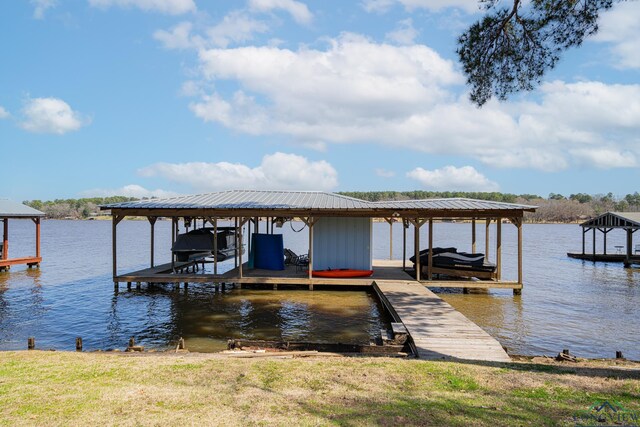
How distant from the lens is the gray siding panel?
683 inches

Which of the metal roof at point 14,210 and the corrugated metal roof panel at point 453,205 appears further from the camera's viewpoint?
the metal roof at point 14,210

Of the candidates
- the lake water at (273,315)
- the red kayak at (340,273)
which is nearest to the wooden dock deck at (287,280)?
the red kayak at (340,273)

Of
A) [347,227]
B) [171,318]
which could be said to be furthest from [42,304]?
[347,227]

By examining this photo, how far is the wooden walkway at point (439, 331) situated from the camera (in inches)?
303

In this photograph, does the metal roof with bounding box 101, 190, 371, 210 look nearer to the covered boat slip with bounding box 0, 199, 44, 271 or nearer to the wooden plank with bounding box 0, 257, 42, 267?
the covered boat slip with bounding box 0, 199, 44, 271

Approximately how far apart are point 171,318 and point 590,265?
25.7m

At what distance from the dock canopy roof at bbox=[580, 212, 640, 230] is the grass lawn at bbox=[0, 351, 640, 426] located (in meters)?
25.4

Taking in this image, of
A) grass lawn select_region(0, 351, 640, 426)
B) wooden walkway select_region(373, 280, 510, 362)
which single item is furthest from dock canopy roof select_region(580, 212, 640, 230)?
grass lawn select_region(0, 351, 640, 426)

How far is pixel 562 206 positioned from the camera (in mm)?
111625

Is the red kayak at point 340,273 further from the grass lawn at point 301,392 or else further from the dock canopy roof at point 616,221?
the dock canopy roof at point 616,221

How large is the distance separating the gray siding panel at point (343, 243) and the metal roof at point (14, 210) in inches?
588

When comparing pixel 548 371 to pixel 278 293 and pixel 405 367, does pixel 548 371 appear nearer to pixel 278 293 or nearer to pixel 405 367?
pixel 405 367

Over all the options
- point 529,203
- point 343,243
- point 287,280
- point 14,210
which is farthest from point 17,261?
point 529,203

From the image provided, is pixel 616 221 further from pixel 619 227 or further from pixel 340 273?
pixel 340 273
